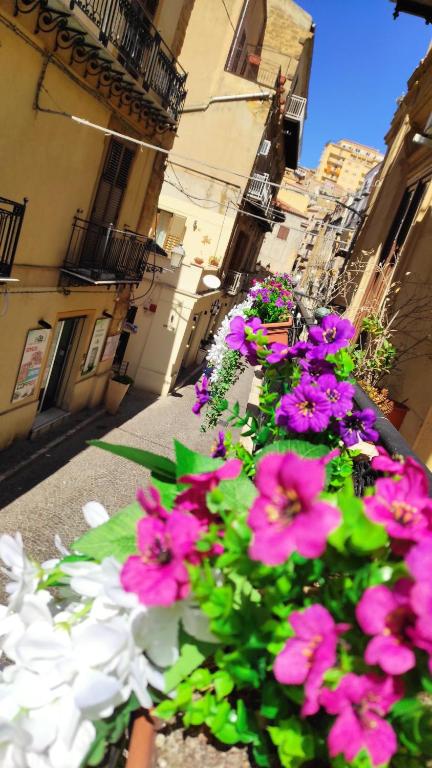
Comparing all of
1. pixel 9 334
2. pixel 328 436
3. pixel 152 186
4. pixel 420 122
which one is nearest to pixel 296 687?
pixel 328 436

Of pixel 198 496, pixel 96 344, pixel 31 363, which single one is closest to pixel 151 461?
pixel 198 496

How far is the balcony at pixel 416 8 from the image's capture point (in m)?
5.85

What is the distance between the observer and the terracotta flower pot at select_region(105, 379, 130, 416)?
14.1m

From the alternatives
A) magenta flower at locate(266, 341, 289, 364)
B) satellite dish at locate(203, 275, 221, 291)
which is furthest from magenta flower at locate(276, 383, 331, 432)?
satellite dish at locate(203, 275, 221, 291)

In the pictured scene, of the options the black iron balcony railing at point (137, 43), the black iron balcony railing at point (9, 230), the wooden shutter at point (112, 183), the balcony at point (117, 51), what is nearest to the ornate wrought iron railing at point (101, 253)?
the wooden shutter at point (112, 183)

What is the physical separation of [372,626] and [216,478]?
13.2 inches

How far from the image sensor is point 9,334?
28.1 ft

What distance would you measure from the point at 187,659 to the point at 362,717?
1.00ft

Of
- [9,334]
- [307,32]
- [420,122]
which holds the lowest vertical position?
[9,334]

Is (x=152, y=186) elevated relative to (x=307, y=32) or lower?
lower

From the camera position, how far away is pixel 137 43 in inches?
375

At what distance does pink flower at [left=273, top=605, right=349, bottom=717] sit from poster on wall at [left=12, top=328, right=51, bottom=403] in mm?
9135

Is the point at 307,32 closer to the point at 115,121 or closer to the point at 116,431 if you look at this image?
the point at 115,121

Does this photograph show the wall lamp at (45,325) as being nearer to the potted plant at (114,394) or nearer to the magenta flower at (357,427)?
the potted plant at (114,394)
